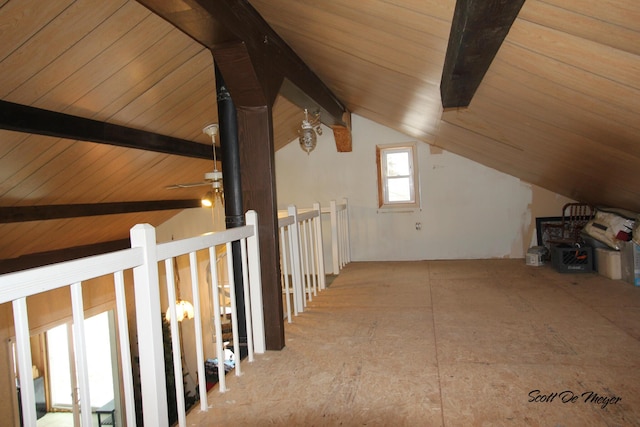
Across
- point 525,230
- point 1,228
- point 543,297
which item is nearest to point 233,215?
point 543,297

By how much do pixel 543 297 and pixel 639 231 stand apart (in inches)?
40.2

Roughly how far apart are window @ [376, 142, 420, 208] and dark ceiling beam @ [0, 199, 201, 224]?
3.11 meters

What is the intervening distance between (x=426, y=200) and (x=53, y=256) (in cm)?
498

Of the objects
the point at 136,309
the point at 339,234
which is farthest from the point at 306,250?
the point at 136,309

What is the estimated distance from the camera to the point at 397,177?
19.3 feet

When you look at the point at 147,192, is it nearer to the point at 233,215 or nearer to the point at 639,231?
the point at 233,215

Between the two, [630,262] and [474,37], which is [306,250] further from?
[630,262]

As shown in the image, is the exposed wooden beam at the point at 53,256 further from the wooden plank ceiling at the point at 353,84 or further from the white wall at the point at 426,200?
the white wall at the point at 426,200

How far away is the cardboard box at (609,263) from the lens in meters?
3.93

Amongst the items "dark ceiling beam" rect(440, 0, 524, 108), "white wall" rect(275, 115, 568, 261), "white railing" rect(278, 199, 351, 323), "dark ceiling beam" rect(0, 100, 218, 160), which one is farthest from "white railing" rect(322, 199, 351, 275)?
"dark ceiling beam" rect(440, 0, 524, 108)

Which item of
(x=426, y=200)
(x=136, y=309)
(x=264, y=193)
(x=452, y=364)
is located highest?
(x=264, y=193)

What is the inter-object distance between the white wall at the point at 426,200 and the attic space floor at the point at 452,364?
1.86 metres

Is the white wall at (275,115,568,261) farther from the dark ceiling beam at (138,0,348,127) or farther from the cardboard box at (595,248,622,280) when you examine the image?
the dark ceiling beam at (138,0,348,127)

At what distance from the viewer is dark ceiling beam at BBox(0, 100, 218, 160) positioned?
8.36 feet
